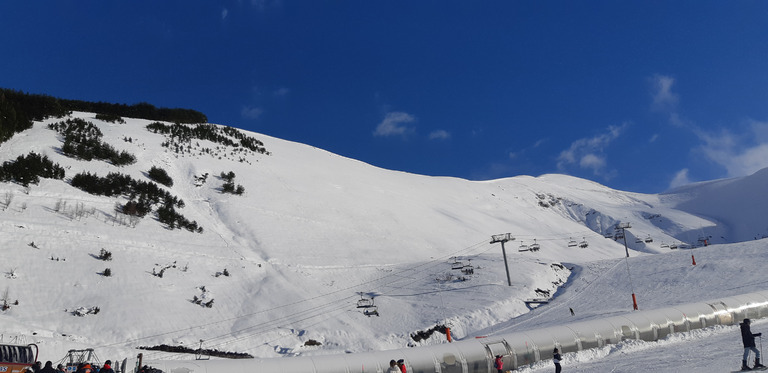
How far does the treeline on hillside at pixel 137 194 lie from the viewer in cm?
3916

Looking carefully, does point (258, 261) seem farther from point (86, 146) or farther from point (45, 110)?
point (45, 110)

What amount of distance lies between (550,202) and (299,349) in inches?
3249

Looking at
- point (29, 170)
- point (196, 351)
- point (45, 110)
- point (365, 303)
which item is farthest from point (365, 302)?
point (45, 110)

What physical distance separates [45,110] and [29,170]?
2089 cm


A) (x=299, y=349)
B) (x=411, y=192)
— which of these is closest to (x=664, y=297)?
(x=299, y=349)

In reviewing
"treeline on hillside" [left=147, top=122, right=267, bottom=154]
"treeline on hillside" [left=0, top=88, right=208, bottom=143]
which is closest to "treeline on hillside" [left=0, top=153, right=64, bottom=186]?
"treeline on hillside" [left=0, top=88, right=208, bottom=143]

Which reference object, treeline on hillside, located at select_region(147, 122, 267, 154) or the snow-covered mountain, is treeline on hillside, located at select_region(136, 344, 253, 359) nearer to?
the snow-covered mountain

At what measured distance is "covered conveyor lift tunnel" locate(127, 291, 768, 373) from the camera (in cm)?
1772

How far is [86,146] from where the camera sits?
152 feet

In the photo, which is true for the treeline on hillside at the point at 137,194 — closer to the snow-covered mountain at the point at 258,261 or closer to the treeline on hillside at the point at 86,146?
the snow-covered mountain at the point at 258,261

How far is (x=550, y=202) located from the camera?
329 feet

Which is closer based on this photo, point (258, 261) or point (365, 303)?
point (365, 303)

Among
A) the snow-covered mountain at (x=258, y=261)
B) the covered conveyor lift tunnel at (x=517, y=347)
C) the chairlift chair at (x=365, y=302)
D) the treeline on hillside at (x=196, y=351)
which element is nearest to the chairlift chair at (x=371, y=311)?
the chairlift chair at (x=365, y=302)

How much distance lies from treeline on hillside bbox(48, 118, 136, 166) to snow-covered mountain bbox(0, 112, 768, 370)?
80cm
